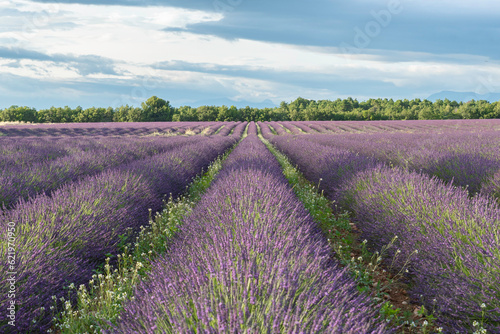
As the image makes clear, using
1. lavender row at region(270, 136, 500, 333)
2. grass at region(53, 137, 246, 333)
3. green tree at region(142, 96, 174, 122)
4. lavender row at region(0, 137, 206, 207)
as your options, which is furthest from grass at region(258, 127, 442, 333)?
green tree at region(142, 96, 174, 122)

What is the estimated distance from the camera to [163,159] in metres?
7.12

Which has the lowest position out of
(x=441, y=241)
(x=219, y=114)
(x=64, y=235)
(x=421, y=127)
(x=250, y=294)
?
(x=64, y=235)

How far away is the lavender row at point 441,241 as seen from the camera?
7.33 feet

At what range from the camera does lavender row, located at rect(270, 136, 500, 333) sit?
7.33ft

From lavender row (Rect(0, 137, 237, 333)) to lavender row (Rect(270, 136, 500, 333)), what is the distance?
2.91 meters

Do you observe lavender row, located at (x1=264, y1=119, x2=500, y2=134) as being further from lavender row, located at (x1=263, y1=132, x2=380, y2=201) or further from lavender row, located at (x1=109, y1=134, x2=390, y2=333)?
lavender row, located at (x1=109, y1=134, x2=390, y2=333)

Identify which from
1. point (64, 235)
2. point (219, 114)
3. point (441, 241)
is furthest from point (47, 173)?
point (219, 114)

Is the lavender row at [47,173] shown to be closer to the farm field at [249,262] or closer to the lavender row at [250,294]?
the farm field at [249,262]

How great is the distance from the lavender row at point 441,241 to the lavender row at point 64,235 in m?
2.91

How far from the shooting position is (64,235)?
9.48ft

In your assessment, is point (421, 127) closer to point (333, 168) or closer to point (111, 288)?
point (333, 168)

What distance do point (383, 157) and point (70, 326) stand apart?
349 inches

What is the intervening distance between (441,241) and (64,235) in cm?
340

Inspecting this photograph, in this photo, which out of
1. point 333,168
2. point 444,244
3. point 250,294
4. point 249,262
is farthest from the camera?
point 333,168
